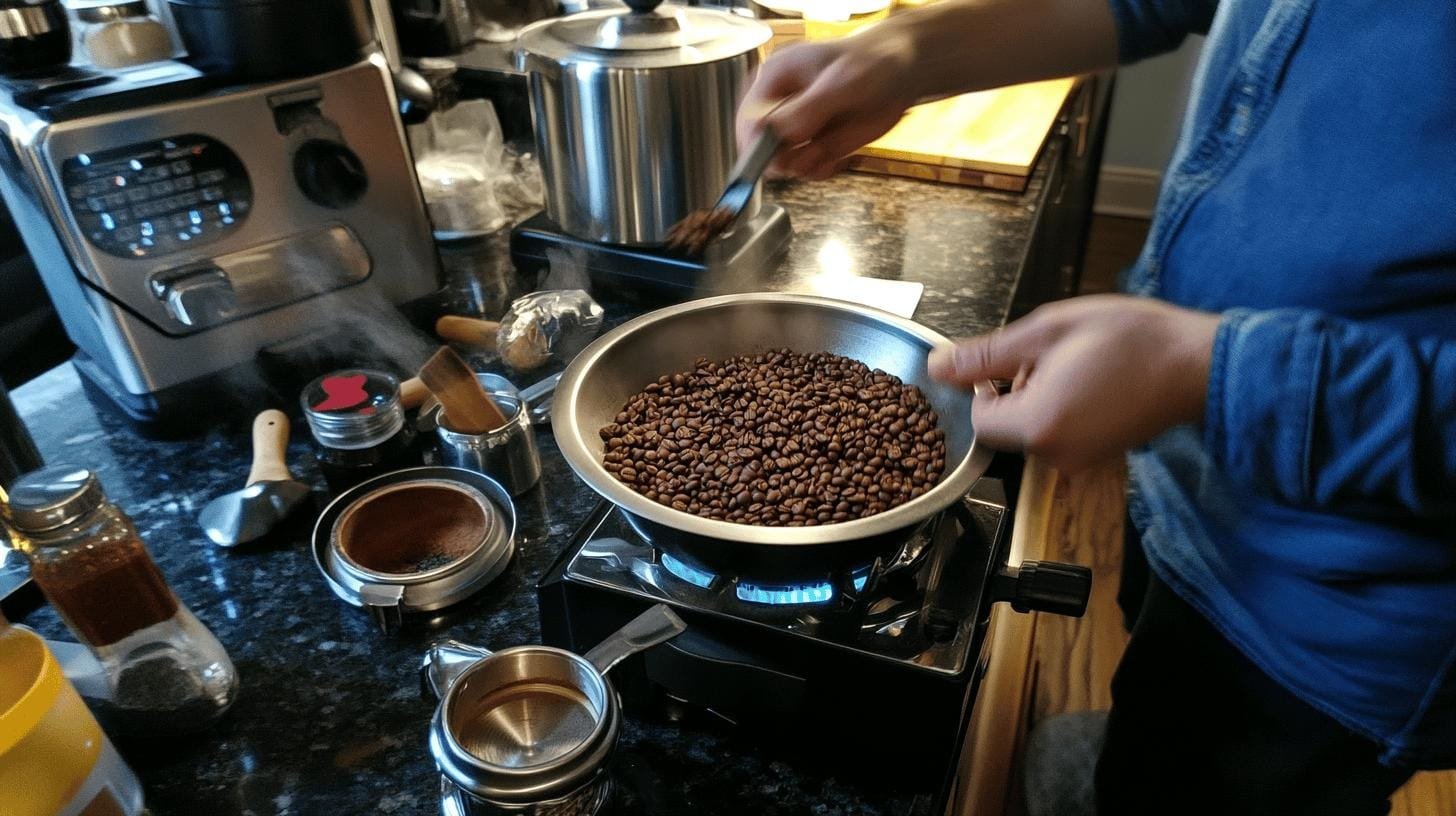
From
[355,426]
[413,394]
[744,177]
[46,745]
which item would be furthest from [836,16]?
[46,745]

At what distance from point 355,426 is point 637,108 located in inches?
19.1

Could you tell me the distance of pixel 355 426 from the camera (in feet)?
3.03

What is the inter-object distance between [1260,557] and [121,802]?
2.96 ft

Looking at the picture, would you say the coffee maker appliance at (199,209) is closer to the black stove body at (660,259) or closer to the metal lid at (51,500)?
the black stove body at (660,259)

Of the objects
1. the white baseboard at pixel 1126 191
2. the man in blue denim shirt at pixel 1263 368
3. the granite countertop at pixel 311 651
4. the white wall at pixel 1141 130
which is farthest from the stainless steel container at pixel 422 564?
the white baseboard at pixel 1126 191

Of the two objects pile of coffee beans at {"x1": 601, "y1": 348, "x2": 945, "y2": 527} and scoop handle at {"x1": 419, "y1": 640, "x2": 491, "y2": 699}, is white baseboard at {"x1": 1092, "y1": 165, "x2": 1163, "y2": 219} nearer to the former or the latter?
pile of coffee beans at {"x1": 601, "y1": 348, "x2": 945, "y2": 527}

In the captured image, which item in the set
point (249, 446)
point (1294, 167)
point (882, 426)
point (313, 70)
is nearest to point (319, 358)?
point (249, 446)

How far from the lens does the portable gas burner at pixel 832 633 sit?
66cm

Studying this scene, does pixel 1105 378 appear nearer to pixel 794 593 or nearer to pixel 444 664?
pixel 794 593

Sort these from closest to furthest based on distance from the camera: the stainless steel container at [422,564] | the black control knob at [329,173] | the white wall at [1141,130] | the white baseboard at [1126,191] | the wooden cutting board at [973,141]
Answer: the stainless steel container at [422,564], the black control knob at [329,173], the wooden cutting board at [973,141], the white wall at [1141,130], the white baseboard at [1126,191]

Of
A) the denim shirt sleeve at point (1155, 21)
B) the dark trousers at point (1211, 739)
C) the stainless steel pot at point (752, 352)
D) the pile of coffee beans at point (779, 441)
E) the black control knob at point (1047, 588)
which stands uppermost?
the denim shirt sleeve at point (1155, 21)

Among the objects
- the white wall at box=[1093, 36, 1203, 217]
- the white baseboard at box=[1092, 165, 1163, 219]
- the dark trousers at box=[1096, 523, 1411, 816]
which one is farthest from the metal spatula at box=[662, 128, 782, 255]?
the white baseboard at box=[1092, 165, 1163, 219]

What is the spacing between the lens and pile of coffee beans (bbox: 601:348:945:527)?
0.72 m

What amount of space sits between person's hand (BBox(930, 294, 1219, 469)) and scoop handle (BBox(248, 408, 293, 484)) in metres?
0.69
